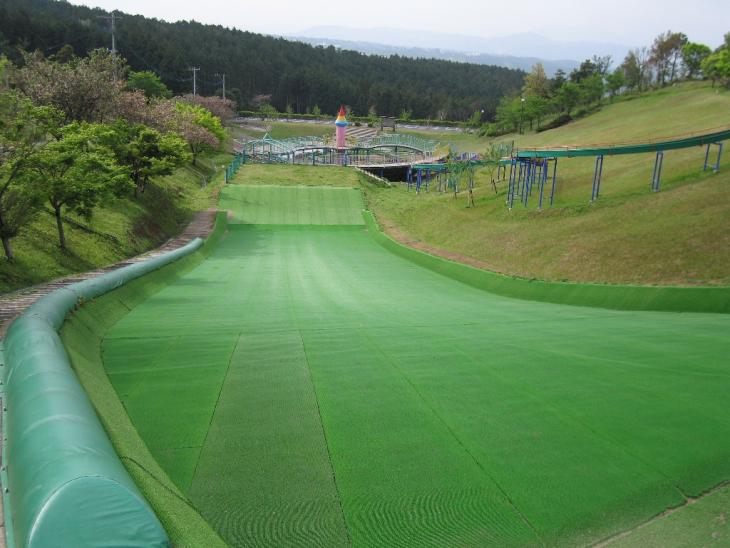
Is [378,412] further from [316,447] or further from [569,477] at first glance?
[569,477]

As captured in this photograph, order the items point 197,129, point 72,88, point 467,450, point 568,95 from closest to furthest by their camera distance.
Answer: point 467,450, point 72,88, point 197,129, point 568,95

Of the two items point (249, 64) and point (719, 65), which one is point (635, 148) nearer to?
point (719, 65)

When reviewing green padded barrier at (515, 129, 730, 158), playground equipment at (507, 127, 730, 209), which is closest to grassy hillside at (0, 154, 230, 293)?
playground equipment at (507, 127, 730, 209)

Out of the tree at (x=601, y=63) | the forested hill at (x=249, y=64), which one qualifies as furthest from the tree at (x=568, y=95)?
the forested hill at (x=249, y=64)

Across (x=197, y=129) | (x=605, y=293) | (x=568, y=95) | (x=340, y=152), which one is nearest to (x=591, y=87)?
(x=568, y=95)

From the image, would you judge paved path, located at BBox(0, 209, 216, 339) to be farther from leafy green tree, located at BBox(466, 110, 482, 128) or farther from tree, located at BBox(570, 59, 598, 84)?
tree, located at BBox(570, 59, 598, 84)
